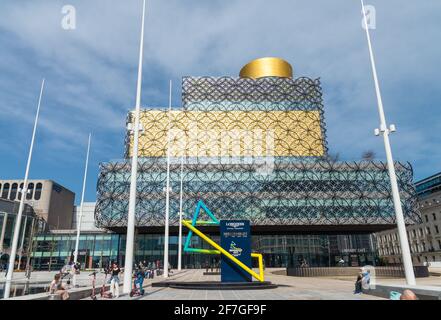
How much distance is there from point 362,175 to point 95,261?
215ft

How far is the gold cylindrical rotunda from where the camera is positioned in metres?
106

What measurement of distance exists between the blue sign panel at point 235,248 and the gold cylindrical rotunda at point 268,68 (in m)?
87.5

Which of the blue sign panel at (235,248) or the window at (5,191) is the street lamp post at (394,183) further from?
the window at (5,191)

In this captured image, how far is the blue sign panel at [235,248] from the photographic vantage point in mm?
22859

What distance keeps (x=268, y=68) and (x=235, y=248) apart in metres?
91.4

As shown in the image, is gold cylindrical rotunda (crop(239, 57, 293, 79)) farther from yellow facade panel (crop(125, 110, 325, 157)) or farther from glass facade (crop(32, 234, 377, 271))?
glass facade (crop(32, 234, 377, 271))

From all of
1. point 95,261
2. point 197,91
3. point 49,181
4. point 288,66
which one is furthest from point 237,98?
point 49,181

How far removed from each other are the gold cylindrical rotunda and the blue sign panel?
87.5m

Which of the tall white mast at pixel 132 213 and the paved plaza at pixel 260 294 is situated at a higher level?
the tall white mast at pixel 132 213

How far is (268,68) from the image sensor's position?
10588cm

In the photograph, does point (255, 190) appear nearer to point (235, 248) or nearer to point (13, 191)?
point (235, 248)

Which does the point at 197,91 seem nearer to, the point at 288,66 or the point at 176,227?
the point at 288,66
